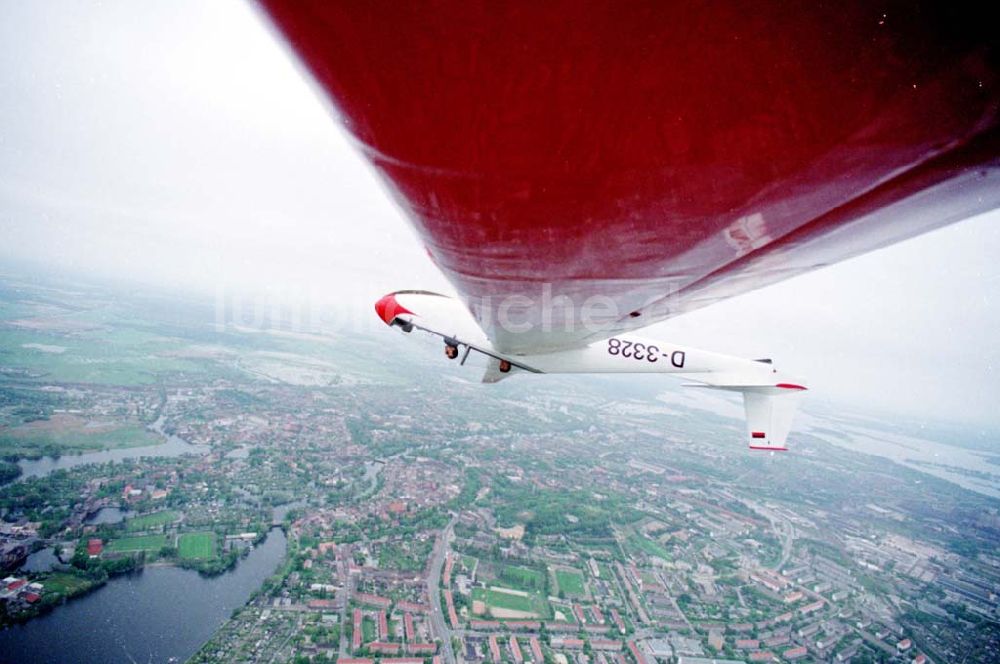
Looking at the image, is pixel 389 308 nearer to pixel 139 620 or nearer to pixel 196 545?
pixel 139 620

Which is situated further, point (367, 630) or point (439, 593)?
point (439, 593)

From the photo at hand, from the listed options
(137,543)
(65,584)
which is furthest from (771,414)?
(137,543)

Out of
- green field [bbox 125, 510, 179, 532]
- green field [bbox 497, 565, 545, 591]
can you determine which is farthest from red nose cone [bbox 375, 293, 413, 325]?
green field [bbox 125, 510, 179, 532]

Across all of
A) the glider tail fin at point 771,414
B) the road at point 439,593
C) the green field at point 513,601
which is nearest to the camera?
the glider tail fin at point 771,414

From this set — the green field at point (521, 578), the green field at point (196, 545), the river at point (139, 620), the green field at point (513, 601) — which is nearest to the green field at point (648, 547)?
the green field at point (521, 578)

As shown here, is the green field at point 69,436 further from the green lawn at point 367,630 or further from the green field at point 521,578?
the green field at point 521,578

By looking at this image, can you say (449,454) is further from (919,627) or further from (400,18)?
(400,18)

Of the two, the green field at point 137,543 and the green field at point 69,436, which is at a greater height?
the green field at point 69,436
